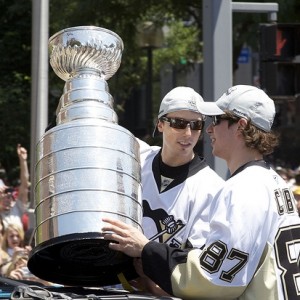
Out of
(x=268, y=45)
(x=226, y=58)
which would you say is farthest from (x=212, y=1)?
(x=268, y=45)

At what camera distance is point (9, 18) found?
824 inches

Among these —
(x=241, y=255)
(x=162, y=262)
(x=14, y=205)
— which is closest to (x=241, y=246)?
(x=241, y=255)

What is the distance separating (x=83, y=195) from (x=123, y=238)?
243mm

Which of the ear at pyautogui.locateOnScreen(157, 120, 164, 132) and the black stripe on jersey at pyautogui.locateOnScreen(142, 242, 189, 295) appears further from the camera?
the ear at pyautogui.locateOnScreen(157, 120, 164, 132)

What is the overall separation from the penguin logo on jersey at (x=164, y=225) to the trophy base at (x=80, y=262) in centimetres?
36

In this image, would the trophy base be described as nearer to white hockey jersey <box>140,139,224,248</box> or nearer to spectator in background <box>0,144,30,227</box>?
white hockey jersey <box>140,139,224,248</box>

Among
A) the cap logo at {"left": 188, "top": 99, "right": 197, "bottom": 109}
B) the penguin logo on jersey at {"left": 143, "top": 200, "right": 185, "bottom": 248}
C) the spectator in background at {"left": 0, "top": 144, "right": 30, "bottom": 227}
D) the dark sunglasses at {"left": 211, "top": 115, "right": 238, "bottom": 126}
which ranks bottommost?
the penguin logo on jersey at {"left": 143, "top": 200, "right": 185, "bottom": 248}

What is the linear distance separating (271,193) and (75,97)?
1145 millimetres

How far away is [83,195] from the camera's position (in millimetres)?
4117

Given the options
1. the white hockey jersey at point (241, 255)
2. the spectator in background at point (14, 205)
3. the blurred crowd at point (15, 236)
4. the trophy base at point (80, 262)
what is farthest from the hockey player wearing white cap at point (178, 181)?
the spectator in background at point (14, 205)

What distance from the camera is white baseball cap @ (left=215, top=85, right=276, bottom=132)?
13.9 ft

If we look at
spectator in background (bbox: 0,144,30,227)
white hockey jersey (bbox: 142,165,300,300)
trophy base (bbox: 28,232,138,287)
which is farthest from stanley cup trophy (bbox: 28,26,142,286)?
spectator in background (bbox: 0,144,30,227)

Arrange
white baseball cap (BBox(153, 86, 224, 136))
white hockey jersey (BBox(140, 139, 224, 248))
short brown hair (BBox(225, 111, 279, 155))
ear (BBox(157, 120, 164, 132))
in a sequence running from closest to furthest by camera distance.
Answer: short brown hair (BBox(225, 111, 279, 155))
white hockey jersey (BBox(140, 139, 224, 248))
white baseball cap (BBox(153, 86, 224, 136))
ear (BBox(157, 120, 164, 132))

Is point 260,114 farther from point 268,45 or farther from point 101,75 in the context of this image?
point 268,45
